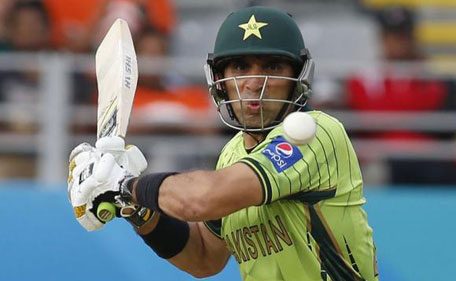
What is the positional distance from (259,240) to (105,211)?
53 centimetres

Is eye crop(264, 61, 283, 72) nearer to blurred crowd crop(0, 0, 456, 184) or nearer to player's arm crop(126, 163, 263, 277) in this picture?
player's arm crop(126, 163, 263, 277)

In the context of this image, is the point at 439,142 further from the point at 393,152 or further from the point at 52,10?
the point at 52,10

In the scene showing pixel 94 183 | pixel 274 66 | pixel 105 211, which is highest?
pixel 274 66

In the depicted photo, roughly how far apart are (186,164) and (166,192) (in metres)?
3.29

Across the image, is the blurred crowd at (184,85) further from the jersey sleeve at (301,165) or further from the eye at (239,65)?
the jersey sleeve at (301,165)

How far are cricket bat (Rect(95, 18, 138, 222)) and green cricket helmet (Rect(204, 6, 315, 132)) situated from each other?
319 millimetres

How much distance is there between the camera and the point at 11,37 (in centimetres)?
723

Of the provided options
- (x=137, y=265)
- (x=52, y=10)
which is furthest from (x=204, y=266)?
(x=52, y=10)

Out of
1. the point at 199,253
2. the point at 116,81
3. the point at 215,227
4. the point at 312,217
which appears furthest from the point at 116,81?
the point at 312,217

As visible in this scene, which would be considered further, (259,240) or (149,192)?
(259,240)

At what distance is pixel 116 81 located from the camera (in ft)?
13.3

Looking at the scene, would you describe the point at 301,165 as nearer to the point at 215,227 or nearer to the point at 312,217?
the point at 312,217

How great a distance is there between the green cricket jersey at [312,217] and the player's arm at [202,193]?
0.09 meters

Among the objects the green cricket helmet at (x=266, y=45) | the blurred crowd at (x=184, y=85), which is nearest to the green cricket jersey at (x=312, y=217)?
the green cricket helmet at (x=266, y=45)
